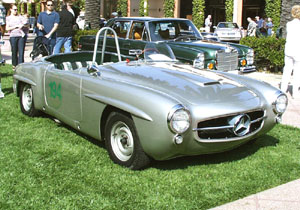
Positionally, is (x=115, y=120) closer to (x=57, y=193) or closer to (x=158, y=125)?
(x=158, y=125)

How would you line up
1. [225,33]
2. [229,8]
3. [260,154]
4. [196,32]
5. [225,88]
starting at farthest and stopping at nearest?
1. [229,8]
2. [225,33]
3. [196,32]
4. [260,154]
5. [225,88]

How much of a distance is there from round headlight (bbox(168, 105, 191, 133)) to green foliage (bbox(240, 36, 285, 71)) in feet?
29.8

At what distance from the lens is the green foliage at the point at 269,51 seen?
40.3 feet

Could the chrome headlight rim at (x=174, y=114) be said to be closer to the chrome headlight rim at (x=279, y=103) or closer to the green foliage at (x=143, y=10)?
the chrome headlight rim at (x=279, y=103)

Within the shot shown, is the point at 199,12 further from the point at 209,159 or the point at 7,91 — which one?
the point at 209,159

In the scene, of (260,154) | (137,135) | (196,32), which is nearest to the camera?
(137,135)

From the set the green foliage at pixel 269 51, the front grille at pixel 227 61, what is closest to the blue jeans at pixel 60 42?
the front grille at pixel 227 61

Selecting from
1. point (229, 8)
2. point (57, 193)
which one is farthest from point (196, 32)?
point (229, 8)

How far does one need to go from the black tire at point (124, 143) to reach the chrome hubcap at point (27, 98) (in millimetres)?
2352

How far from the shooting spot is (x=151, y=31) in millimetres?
9680

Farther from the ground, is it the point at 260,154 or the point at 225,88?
the point at 225,88

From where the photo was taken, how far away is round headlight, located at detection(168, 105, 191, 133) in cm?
384

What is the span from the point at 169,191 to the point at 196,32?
7.12 m

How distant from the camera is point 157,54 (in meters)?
5.67
